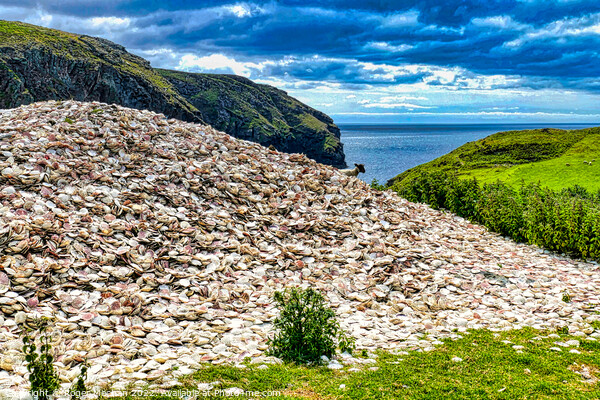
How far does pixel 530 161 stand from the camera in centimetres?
3753

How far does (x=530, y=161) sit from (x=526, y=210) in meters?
23.0

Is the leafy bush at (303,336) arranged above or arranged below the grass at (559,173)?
below

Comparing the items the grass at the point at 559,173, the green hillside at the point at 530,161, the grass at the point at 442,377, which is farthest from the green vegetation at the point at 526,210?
the grass at the point at 442,377

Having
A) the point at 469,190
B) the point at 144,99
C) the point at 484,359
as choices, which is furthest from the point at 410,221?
the point at 144,99

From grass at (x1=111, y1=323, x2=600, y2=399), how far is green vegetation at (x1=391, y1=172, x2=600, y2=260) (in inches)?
327

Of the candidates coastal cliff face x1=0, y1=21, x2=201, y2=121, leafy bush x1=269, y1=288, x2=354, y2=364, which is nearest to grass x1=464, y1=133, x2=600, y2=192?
leafy bush x1=269, y1=288, x2=354, y2=364

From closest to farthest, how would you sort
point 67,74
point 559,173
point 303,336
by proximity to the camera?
point 303,336 → point 559,173 → point 67,74

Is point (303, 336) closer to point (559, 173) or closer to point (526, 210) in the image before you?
point (526, 210)

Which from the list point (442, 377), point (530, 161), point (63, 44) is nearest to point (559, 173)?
point (530, 161)

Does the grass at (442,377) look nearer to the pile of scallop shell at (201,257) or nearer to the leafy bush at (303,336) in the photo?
the leafy bush at (303,336)

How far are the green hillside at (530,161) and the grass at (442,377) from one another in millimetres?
14146

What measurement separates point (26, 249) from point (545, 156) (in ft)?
130

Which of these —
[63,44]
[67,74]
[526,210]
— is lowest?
[526,210]

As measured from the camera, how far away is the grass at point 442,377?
20.6ft
